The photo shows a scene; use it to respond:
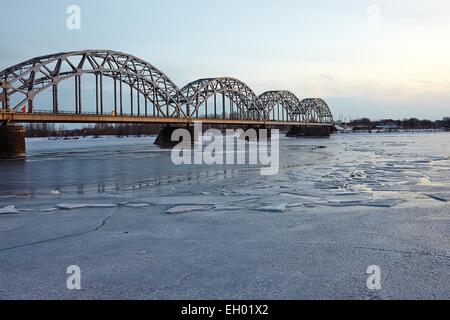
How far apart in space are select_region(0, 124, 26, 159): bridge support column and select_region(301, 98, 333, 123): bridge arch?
104 metres

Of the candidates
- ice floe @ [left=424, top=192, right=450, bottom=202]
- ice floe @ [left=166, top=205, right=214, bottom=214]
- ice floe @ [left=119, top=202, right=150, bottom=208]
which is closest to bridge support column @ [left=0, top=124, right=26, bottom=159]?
ice floe @ [left=119, top=202, right=150, bottom=208]

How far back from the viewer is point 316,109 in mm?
142750

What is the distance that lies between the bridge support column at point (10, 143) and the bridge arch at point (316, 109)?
4080 inches

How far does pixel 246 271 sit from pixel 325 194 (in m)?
5.86

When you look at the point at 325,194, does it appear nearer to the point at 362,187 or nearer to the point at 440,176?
the point at 362,187

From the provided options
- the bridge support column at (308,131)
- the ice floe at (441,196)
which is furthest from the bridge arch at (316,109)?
the ice floe at (441,196)

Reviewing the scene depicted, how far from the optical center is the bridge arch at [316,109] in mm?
132750

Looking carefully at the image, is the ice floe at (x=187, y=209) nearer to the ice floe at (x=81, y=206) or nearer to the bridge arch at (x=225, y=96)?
the ice floe at (x=81, y=206)

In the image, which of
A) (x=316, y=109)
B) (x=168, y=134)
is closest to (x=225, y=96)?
(x=168, y=134)

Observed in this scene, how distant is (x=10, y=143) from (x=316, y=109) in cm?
12262

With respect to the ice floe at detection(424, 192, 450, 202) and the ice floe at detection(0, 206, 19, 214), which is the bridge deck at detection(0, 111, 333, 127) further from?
the ice floe at detection(424, 192, 450, 202)

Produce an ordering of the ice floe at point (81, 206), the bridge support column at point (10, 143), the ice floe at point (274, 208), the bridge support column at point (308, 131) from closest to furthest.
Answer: the ice floe at point (274, 208) → the ice floe at point (81, 206) → the bridge support column at point (10, 143) → the bridge support column at point (308, 131)

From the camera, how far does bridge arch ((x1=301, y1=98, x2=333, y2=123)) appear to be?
133 meters

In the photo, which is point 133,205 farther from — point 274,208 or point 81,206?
point 274,208
